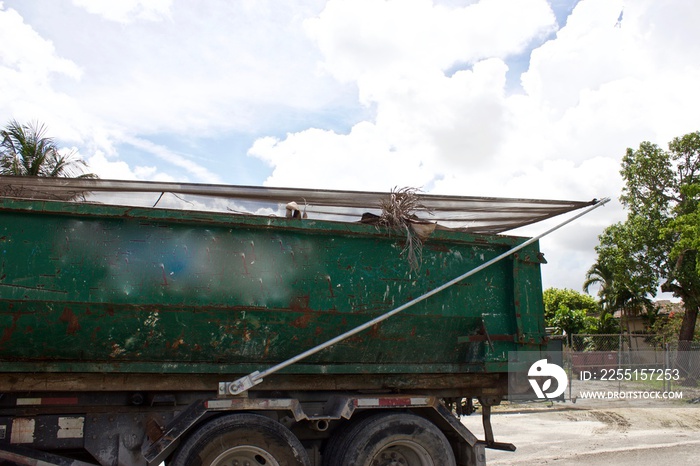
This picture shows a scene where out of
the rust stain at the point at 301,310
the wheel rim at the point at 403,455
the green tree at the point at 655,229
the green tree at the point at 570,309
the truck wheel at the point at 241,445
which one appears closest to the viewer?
the truck wheel at the point at 241,445

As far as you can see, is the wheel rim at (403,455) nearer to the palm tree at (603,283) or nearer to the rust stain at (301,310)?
the rust stain at (301,310)

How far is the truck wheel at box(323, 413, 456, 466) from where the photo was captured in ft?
15.5

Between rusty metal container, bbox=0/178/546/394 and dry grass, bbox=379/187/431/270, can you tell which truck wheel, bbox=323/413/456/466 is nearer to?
rusty metal container, bbox=0/178/546/394

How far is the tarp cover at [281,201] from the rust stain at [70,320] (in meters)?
1.05

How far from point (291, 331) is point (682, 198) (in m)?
25.9

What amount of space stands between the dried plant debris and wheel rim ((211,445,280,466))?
6.57ft

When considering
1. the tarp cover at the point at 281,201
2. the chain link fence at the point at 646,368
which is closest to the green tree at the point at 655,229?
the chain link fence at the point at 646,368

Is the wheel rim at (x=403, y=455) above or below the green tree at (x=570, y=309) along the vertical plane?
below

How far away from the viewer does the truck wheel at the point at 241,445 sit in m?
4.27

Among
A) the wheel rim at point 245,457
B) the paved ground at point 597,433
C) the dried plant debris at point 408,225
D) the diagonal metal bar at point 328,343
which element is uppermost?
the dried plant debris at point 408,225

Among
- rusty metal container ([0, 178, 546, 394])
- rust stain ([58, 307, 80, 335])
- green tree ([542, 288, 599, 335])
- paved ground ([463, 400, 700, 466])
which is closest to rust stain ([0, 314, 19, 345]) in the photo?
rusty metal container ([0, 178, 546, 394])

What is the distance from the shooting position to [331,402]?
16.3 feet

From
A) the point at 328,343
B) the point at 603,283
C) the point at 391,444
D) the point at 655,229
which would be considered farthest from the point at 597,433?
the point at 603,283

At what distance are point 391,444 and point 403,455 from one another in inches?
9.4
